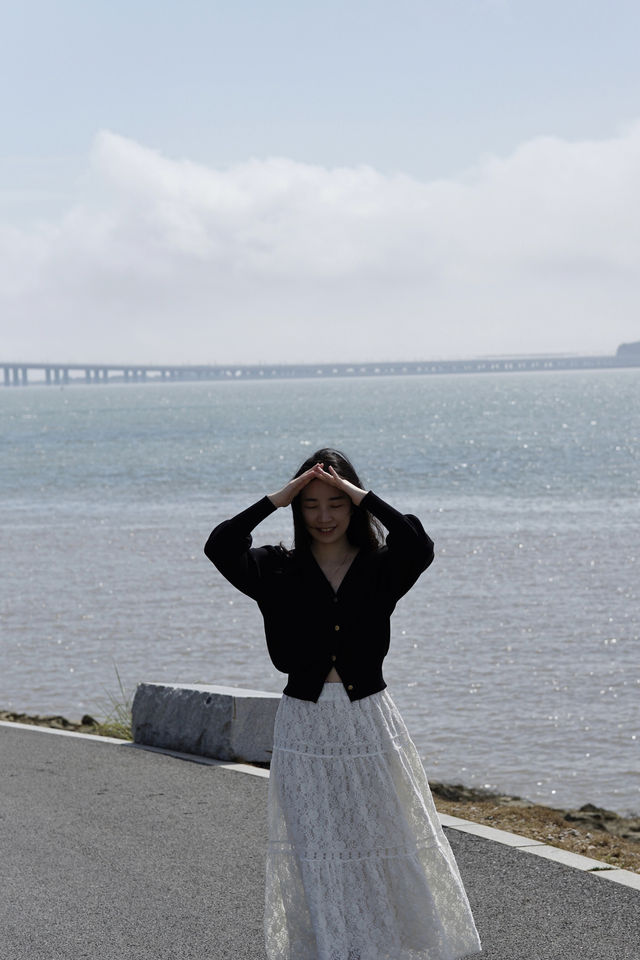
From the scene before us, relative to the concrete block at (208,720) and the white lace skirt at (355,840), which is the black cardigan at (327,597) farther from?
the concrete block at (208,720)

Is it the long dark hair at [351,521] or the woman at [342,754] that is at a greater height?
the long dark hair at [351,521]

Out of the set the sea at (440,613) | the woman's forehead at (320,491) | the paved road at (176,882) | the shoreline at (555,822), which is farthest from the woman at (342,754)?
the sea at (440,613)

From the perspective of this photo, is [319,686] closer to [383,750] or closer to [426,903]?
[383,750]

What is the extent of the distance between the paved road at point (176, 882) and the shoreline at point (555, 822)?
0.76 metres

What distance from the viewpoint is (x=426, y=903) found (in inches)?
161

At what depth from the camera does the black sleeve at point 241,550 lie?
4160mm

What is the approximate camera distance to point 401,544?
4137mm

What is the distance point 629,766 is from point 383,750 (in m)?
6.97

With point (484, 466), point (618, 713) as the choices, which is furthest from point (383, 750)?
point (484, 466)

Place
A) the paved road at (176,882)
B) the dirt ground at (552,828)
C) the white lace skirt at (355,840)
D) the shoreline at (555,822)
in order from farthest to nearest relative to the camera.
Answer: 1. the shoreline at (555,822)
2. the dirt ground at (552,828)
3. the paved road at (176,882)
4. the white lace skirt at (355,840)

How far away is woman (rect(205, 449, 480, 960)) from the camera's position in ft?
13.3

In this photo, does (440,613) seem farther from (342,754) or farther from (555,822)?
(342,754)

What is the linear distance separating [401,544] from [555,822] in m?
4.12

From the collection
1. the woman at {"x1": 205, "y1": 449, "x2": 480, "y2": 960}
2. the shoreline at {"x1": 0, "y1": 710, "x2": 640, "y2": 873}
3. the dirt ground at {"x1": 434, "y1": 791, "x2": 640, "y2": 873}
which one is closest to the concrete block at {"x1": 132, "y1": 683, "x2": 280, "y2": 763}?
the shoreline at {"x1": 0, "y1": 710, "x2": 640, "y2": 873}
